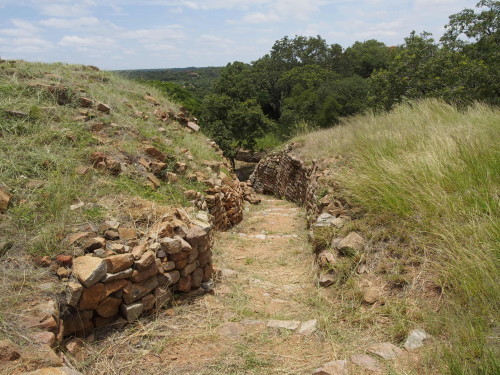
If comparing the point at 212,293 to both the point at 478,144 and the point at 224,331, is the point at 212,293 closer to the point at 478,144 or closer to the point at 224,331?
the point at 224,331

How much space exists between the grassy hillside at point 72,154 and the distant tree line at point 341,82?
23.0 feet

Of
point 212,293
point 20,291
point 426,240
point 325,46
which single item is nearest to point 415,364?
point 426,240

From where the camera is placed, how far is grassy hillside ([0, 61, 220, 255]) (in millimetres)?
3621

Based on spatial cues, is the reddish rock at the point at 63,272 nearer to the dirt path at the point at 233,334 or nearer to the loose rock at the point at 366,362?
the dirt path at the point at 233,334

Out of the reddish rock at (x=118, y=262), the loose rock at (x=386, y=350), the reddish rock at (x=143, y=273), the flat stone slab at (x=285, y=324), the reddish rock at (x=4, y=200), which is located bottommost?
the flat stone slab at (x=285, y=324)

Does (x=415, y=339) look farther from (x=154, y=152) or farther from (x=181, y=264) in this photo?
(x=154, y=152)

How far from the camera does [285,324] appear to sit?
325cm

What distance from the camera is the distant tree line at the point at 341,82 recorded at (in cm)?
988

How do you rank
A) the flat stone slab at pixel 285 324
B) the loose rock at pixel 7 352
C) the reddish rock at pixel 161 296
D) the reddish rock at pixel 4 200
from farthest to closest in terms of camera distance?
the reddish rock at pixel 4 200 < the reddish rock at pixel 161 296 < the flat stone slab at pixel 285 324 < the loose rock at pixel 7 352

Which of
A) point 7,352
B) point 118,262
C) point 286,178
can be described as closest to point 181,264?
point 118,262

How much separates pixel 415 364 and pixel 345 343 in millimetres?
591

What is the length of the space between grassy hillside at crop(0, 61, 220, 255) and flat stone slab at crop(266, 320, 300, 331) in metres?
1.82

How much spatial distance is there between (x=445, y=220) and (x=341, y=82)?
1622 centimetres

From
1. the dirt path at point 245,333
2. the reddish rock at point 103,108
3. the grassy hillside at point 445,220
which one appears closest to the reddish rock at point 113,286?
the dirt path at point 245,333
